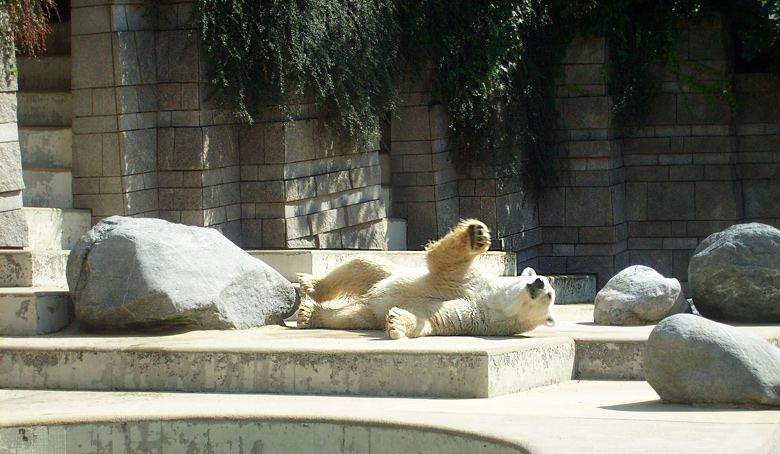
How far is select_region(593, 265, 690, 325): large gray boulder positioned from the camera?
731 cm

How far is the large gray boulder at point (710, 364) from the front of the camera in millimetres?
5141

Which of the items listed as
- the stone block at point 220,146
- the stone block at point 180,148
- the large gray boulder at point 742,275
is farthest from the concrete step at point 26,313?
the large gray boulder at point 742,275

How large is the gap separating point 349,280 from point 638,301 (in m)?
1.95

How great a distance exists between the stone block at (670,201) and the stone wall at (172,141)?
5.09 meters

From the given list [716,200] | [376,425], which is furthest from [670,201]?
[376,425]

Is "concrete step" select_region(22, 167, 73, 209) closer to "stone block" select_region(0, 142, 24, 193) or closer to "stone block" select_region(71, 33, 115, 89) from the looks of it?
"stone block" select_region(71, 33, 115, 89)

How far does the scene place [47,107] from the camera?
9.12m

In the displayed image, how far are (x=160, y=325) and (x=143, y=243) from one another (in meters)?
0.50

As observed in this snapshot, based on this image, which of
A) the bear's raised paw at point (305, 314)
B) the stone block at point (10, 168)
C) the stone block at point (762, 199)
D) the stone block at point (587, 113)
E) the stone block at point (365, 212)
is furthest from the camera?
the stone block at point (762, 199)

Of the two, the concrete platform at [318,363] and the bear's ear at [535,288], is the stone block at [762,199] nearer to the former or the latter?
the concrete platform at [318,363]

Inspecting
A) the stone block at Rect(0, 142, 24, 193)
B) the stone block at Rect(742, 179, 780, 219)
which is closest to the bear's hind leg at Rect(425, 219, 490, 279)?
the stone block at Rect(0, 142, 24, 193)

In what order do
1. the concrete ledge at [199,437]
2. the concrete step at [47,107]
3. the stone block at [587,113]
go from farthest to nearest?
the stone block at [587,113] → the concrete step at [47,107] → the concrete ledge at [199,437]

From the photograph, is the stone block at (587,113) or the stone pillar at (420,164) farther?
the stone block at (587,113)

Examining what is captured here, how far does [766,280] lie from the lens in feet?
23.9
